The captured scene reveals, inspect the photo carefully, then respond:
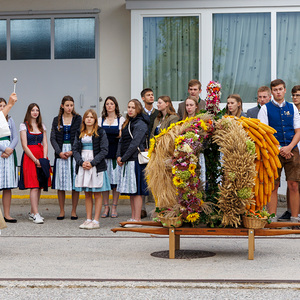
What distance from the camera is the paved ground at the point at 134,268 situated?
20.4ft

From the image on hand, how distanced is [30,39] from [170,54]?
3.13m

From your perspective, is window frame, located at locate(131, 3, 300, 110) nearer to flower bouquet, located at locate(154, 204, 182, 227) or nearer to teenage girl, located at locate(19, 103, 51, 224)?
teenage girl, located at locate(19, 103, 51, 224)

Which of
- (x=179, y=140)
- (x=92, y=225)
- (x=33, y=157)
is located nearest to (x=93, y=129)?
(x=33, y=157)

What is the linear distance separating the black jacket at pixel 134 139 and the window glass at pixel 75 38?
480 centimetres

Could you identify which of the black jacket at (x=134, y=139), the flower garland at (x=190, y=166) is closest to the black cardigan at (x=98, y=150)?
the black jacket at (x=134, y=139)

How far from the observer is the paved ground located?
6.23 meters

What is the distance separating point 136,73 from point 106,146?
14.6ft

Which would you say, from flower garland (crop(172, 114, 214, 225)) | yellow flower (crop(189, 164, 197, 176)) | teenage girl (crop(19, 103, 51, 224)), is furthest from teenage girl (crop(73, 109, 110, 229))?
yellow flower (crop(189, 164, 197, 176))

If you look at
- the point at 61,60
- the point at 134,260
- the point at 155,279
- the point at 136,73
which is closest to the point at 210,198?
the point at 134,260

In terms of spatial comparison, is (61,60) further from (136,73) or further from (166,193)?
(166,193)

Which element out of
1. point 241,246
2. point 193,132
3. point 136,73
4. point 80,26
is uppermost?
point 80,26

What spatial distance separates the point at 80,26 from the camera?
15.7 m

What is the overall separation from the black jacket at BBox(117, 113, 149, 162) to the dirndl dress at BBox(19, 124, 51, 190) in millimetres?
1373

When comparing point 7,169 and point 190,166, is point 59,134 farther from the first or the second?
Answer: point 190,166
